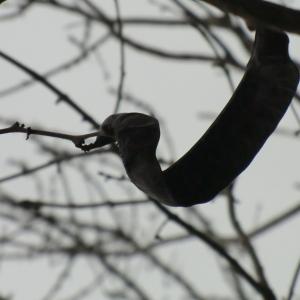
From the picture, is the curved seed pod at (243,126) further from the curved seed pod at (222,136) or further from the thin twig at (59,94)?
the thin twig at (59,94)

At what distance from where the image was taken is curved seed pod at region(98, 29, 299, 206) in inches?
29.6

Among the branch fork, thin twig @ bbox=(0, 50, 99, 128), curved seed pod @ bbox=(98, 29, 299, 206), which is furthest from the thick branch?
thin twig @ bbox=(0, 50, 99, 128)

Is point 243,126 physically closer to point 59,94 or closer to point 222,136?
point 222,136

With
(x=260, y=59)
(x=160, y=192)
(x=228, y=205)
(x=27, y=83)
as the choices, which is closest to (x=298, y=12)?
(x=260, y=59)

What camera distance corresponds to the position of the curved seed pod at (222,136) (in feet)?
2.47

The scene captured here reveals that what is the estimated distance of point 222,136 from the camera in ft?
2.61

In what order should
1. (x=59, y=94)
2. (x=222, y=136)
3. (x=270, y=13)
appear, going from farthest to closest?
(x=59, y=94) < (x=222, y=136) < (x=270, y=13)

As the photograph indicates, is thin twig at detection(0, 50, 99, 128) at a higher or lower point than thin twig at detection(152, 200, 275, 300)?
higher

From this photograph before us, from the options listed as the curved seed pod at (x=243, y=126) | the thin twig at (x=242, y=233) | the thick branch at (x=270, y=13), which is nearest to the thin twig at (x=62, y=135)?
the curved seed pod at (x=243, y=126)

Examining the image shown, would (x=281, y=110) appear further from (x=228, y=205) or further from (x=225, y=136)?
(x=228, y=205)

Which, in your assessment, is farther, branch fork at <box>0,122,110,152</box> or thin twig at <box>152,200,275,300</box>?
thin twig at <box>152,200,275,300</box>

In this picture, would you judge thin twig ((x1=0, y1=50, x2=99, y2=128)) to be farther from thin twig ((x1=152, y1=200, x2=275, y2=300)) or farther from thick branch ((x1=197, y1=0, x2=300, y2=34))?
thick branch ((x1=197, y1=0, x2=300, y2=34))

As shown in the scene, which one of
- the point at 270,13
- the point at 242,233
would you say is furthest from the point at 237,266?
the point at 270,13

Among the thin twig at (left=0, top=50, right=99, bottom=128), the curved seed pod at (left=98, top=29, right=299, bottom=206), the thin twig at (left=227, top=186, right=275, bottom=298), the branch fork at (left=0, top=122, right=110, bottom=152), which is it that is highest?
the thin twig at (left=0, top=50, right=99, bottom=128)
